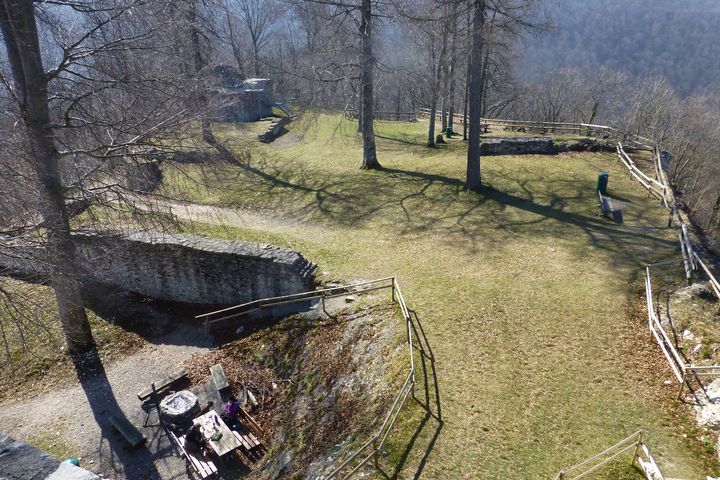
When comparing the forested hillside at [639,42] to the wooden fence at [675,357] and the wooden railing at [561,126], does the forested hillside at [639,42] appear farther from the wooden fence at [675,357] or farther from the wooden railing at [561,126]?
the wooden fence at [675,357]

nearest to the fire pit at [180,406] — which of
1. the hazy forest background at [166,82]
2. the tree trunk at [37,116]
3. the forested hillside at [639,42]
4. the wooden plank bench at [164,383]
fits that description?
the wooden plank bench at [164,383]

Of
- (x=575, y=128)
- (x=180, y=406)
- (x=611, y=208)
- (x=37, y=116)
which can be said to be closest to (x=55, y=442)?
(x=180, y=406)

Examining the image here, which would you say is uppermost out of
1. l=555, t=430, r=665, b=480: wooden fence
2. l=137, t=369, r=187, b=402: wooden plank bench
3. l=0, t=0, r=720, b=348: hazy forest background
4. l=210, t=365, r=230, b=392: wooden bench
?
l=0, t=0, r=720, b=348: hazy forest background

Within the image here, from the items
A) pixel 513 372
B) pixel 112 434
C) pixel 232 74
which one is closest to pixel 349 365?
pixel 513 372

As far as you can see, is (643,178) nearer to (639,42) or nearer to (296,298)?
(296,298)

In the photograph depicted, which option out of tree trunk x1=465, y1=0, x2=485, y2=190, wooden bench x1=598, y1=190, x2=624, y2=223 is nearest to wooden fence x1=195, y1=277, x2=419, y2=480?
tree trunk x1=465, y1=0, x2=485, y2=190

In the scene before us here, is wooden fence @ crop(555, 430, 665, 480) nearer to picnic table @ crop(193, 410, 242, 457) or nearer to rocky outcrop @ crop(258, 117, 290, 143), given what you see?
picnic table @ crop(193, 410, 242, 457)
